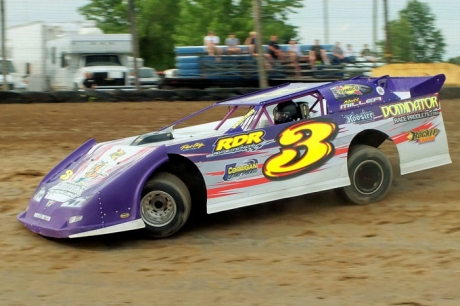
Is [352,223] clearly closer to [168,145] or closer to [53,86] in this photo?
[168,145]

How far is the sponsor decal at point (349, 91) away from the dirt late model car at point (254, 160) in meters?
0.01

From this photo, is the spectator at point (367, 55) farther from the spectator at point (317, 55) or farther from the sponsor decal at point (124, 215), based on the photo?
the sponsor decal at point (124, 215)

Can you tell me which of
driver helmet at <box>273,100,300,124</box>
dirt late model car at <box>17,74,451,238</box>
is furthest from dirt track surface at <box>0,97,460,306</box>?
driver helmet at <box>273,100,300,124</box>

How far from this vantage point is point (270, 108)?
724 centimetres

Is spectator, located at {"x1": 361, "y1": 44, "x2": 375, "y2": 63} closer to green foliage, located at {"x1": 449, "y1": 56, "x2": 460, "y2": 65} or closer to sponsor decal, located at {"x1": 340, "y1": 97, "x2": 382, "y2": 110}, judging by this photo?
green foliage, located at {"x1": 449, "y1": 56, "x2": 460, "y2": 65}

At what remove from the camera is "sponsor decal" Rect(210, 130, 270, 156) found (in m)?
6.61

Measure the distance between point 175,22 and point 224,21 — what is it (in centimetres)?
982

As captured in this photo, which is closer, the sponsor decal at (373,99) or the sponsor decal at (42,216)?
the sponsor decal at (42,216)

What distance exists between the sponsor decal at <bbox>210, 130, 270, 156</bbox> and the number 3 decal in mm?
185

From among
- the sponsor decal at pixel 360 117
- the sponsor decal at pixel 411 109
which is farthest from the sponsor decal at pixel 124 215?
the sponsor decal at pixel 411 109

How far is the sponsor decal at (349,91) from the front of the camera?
24.1ft

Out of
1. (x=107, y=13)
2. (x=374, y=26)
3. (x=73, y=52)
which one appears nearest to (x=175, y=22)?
(x=107, y=13)

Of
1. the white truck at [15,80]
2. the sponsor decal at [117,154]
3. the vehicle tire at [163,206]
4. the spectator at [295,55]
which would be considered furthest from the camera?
the white truck at [15,80]

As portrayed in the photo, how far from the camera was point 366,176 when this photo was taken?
7406mm
